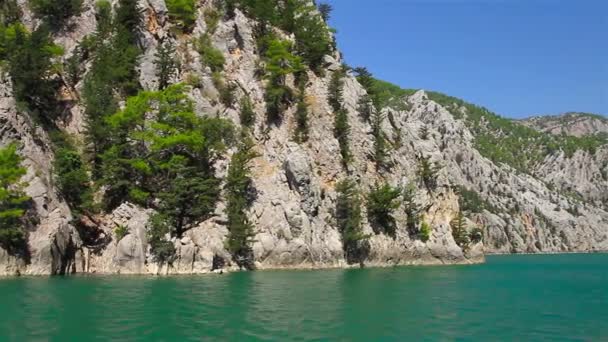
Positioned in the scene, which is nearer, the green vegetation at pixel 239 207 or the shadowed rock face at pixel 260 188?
the shadowed rock face at pixel 260 188

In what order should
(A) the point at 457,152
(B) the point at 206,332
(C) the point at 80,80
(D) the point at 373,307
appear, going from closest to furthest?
(B) the point at 206,332, (D) the point at 373,307, (C) the point at 80,80, (A) the point at 457,152

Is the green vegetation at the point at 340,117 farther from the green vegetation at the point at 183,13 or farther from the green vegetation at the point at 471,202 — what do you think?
the green vegetation at the point at 471,202

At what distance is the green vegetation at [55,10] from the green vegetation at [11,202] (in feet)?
83.6

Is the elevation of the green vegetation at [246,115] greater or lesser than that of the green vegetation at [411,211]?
greater

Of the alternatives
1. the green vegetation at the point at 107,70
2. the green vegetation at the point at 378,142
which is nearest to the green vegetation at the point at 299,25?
the green vegetation at the point at 378,142

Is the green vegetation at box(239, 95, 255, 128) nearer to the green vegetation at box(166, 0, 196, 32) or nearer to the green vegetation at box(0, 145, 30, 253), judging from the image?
the green vegetation at box(166, 0, 196, 32)

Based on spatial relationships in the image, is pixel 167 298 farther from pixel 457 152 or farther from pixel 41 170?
pixel 457 152

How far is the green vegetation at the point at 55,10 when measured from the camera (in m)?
68.3

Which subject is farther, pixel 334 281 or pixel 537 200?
pixel 537 200

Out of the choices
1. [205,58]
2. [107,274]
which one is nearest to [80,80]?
[205,58]

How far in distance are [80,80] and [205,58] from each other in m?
15.7

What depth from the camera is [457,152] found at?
554ft

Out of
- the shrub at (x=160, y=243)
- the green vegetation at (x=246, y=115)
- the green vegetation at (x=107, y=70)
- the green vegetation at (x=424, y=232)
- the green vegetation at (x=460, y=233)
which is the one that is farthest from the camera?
the green vegetation at (x=460, y=233)

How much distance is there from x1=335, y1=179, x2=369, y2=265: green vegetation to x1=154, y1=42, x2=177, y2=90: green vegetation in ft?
79.6
